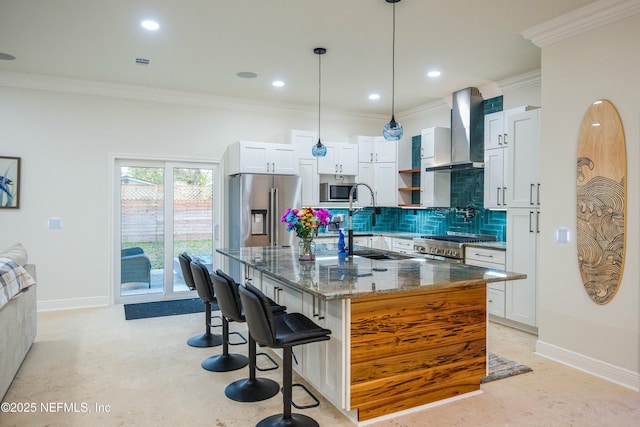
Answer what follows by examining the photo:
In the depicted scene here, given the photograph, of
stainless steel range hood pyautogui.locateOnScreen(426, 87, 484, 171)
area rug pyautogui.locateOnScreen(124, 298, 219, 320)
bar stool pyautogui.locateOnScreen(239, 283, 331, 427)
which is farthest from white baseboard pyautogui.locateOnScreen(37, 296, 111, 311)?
stainless steel range hood pyautogui.locateOnScreen(426, 87, 484, 171)

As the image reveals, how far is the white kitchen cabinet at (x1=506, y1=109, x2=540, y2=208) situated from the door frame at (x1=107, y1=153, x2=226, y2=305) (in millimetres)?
3786

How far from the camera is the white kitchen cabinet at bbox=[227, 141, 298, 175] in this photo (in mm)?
5668

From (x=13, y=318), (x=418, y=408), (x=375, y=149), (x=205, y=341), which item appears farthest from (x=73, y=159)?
(x=418, y=408)

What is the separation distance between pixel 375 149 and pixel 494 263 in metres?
2.77

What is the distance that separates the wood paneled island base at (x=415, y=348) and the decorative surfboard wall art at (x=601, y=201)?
3.57ft

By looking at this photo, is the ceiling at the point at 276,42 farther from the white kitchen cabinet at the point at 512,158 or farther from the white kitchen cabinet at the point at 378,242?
the white kitchen cabinet at the point at 378,242

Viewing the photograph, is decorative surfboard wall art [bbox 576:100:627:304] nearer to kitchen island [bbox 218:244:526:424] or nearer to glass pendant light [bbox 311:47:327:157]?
kitchen island [bbox 218:244:526:424]

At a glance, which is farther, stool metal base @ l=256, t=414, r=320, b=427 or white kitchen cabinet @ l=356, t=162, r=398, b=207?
white kitchen cabinet @ l=356, t=162, r=398, b=207

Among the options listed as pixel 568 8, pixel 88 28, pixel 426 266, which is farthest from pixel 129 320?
pixel 568 8

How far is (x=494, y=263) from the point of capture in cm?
465

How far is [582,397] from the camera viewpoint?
2.94 m

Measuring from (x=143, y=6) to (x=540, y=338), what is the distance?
14.2 ft

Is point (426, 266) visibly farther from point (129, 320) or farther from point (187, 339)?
point (129, 320)

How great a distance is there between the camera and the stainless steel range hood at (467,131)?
537cm
